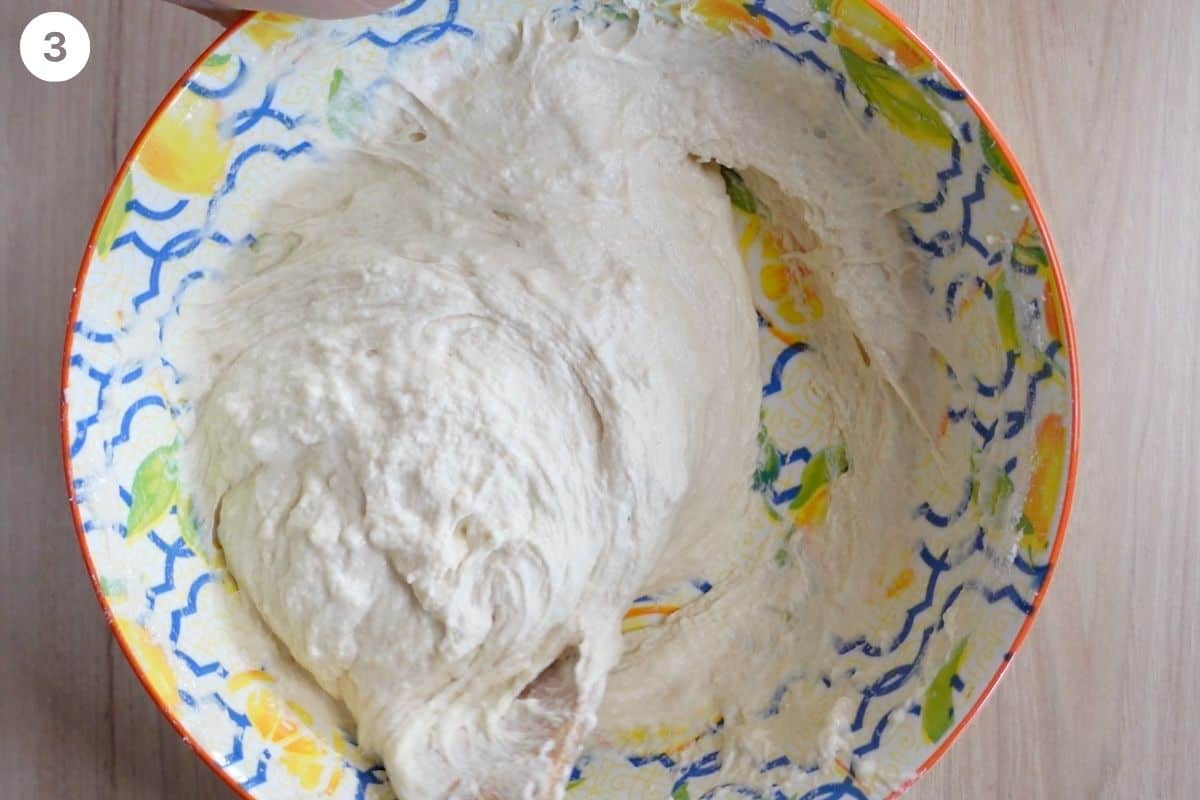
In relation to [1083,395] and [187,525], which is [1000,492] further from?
[187,525]

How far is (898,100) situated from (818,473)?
13.5 inches

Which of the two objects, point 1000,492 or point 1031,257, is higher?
point 1031,257

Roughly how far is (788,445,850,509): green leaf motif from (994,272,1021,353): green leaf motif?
0.19m

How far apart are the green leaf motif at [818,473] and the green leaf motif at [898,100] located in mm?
295

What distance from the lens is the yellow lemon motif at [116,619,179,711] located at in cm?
74

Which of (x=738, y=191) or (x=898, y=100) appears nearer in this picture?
(x=898, y=100)

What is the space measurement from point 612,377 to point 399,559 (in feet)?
0.78

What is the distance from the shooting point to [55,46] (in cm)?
88

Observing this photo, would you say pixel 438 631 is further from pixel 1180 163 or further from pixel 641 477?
pixel 1180 163

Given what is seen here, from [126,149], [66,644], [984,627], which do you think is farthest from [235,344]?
[984,627]

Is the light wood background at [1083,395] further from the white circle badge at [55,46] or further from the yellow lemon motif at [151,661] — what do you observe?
the yellow lemon motif at [151,661]

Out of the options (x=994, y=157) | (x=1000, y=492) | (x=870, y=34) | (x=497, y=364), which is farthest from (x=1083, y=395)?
(x=497, y=364)

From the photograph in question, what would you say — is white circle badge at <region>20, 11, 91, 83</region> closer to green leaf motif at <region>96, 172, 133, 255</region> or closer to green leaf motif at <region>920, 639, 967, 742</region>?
green leaf motif at <region>96, 172, 133, 255</region>

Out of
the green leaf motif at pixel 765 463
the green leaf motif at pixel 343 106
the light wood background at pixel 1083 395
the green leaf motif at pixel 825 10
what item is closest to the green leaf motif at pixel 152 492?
the light wood background at pixel 1083 395
